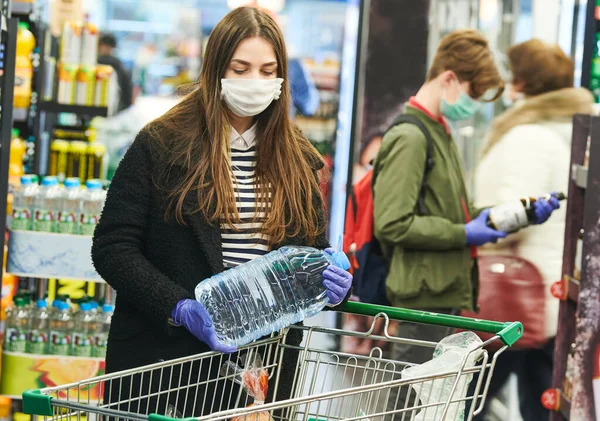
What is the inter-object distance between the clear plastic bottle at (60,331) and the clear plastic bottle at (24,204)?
1.29ft

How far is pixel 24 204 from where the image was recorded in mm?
4461

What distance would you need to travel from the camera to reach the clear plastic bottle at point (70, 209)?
4.46 meters

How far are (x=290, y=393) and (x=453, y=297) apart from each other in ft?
5.89

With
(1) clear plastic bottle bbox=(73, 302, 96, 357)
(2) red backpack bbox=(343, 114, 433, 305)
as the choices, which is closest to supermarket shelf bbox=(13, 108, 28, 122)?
(1) clear plastic bottle bbox=(73, 302, 96, 357)

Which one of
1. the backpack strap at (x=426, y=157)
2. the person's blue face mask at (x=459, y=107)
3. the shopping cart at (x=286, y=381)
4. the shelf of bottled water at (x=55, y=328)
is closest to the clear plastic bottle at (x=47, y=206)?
the shelf of bottled water at (x=55, y=328)

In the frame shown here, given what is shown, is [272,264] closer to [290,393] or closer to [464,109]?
[290,393]

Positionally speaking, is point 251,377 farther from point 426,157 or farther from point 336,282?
point 426,157

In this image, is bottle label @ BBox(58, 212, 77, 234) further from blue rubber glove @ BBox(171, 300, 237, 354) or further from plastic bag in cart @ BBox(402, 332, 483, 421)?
plastic bag in cart @ BBox(402, 332, 483, 421)

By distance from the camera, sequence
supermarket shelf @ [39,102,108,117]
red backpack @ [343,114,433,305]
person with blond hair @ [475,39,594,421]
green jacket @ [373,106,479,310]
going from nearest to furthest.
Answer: green jacket @ [373,106,479,310], red backpack @ [343,114,433,305], person with blond hair @ [475,39,594,421], supermarket shelf @ [39,102,108,117]

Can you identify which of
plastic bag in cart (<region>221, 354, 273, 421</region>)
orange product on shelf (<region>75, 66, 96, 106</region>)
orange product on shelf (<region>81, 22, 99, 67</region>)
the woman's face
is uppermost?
orange product on shelf (<region>81, 22, 99, 67</region>)

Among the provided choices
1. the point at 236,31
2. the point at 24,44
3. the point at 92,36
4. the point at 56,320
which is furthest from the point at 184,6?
the point at 236,31

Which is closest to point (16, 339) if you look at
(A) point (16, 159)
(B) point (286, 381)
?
(A) point (16, 159)

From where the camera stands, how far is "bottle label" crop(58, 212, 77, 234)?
176 inches

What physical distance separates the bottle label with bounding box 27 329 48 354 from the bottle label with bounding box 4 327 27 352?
21 mm
